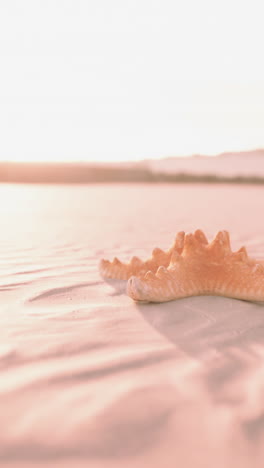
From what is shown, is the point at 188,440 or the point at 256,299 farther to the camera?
the point at 256,299

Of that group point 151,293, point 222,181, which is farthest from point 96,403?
point 222,181

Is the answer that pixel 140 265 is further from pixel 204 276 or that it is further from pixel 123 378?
pixel 123 378

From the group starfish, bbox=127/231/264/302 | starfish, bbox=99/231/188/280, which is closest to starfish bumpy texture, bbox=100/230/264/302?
starfish, bbox=127/231/264/302

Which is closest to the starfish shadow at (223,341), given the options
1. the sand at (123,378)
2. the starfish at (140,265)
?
the sand at (123,378)

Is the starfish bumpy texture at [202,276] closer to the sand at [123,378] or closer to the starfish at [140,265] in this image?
the sand at [123,378]

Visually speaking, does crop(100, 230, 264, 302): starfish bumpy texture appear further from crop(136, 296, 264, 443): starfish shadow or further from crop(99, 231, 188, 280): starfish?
crop(99, 231, 188, 280): starfish

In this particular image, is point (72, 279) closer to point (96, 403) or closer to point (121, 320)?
point (121, 320)
